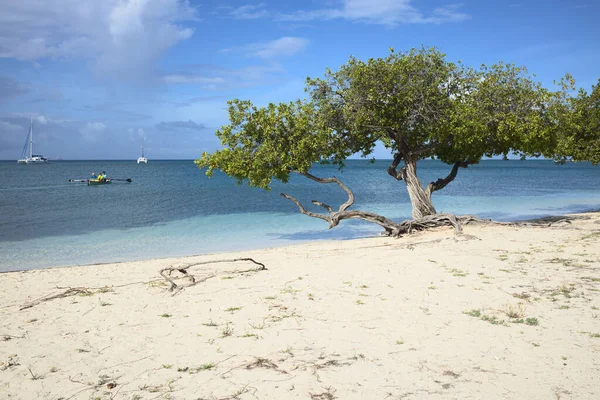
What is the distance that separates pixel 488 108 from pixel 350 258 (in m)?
9.57

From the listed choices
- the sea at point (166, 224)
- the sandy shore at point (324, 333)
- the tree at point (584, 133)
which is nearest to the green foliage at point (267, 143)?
the sea at point (166, 224)

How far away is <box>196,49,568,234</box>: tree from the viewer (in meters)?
17.3

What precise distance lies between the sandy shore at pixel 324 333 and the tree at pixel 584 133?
1420cm

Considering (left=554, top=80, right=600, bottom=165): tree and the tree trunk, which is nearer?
the tree trunk

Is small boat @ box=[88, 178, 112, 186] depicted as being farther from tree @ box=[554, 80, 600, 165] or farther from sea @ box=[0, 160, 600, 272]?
tree @ box=[554, 80, 600, 165]

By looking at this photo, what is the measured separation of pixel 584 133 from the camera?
24172mm

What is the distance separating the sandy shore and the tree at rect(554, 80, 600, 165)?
1420 cm

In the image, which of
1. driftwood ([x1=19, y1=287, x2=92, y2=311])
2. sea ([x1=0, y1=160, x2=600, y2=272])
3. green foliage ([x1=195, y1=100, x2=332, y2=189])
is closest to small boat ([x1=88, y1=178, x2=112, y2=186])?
sea ([x1=0, y1=160, x2=600, y2=272])

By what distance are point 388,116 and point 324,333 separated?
42.3ft

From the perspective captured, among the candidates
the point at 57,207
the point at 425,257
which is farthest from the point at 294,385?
the point at 57,207

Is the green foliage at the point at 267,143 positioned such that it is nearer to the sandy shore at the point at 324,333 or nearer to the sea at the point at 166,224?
the sea at the point at 166,224

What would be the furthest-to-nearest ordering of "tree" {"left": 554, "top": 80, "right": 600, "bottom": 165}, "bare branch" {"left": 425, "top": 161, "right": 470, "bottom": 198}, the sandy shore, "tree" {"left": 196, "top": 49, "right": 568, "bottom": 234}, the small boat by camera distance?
the small boat → "tree" {"left": 554, "top": 80, "right": 600, "bottom": 165} → "bare branch" {"left": 425, "top": 161, "right": 470, "bottom": 198} → "tree" {"left": 196, "top": 49, "right": 568, "bottom": 234} → the sandy shore

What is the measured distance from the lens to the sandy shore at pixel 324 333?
533 centimetres

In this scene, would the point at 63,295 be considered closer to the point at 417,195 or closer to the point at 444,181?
the point at 417,195
